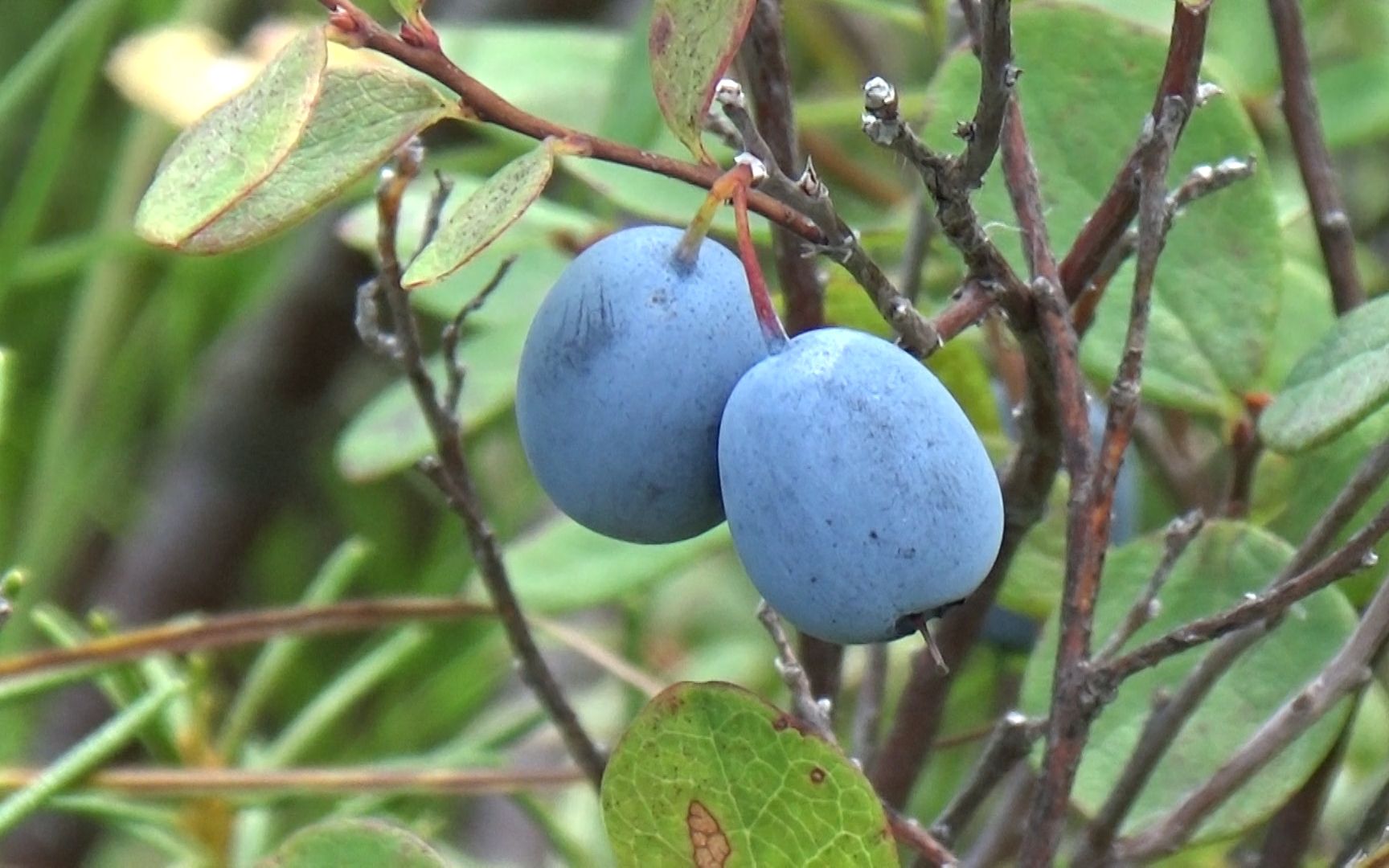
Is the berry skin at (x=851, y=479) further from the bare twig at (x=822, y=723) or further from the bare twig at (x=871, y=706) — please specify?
the bare twig at (x=871, y=706)

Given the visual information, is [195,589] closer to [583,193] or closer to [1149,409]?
[583,193]

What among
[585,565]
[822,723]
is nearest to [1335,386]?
[822,723]

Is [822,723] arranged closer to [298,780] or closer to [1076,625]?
[1076,625]

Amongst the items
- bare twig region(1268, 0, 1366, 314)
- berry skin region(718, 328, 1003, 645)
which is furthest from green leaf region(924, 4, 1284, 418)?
berry skin region(718, 328, 1003, 645)

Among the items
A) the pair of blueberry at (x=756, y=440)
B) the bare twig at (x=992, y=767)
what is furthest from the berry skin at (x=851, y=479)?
the bare twig at (x=992, y=767)

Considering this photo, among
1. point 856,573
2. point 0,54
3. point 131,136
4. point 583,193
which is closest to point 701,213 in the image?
point 856,573
